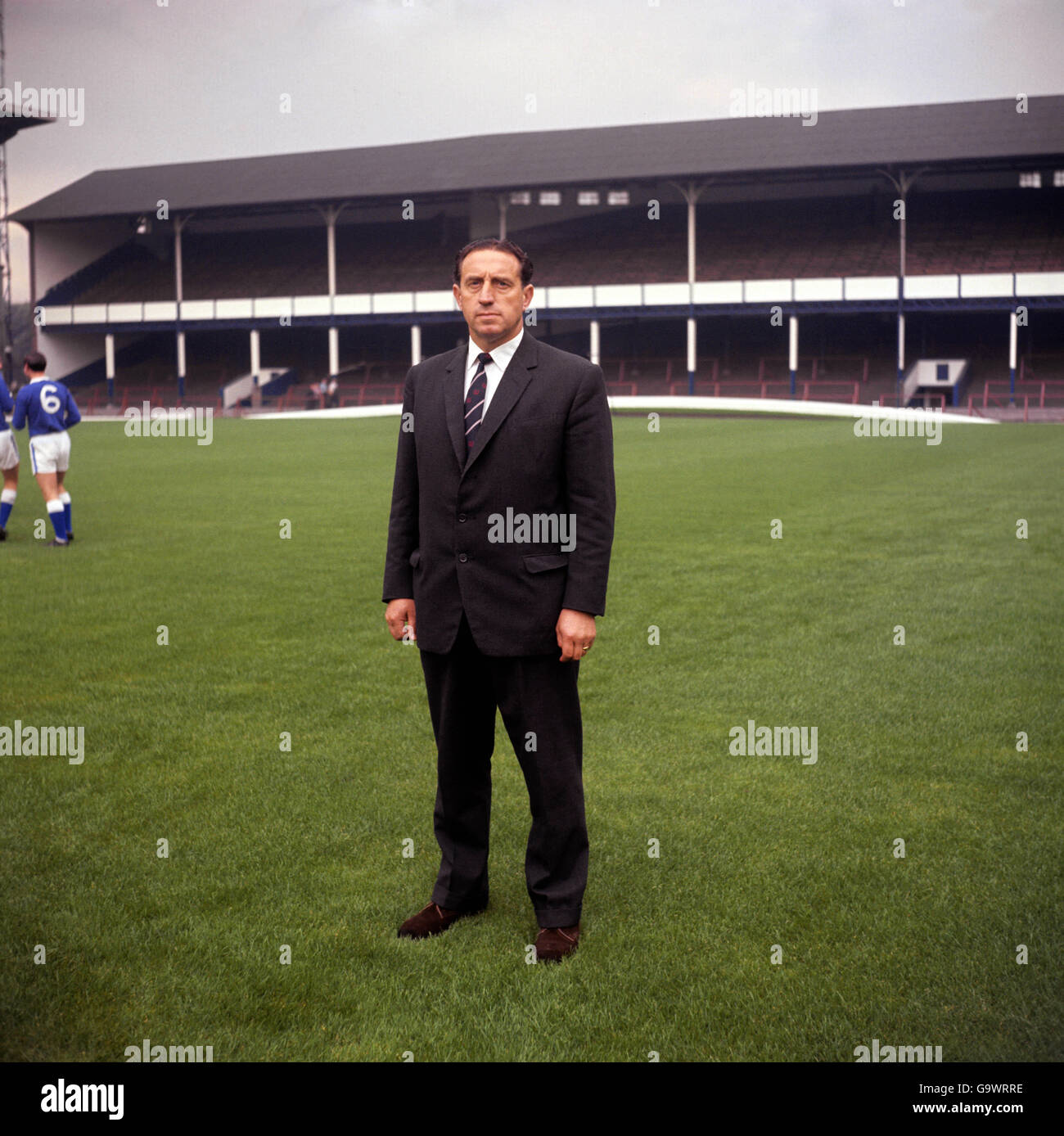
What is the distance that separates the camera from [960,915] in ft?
13.4

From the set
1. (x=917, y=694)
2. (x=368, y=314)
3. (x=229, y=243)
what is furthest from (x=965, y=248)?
(x=917, y=694)

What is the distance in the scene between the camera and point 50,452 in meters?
12.3

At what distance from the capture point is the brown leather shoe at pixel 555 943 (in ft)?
12.5

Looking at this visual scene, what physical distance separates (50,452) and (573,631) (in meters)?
10.1

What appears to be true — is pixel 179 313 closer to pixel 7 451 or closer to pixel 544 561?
pixel 7 451

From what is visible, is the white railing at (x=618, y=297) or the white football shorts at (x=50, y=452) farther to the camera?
the white railing at (x=618, y=297)

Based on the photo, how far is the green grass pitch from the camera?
3477mm

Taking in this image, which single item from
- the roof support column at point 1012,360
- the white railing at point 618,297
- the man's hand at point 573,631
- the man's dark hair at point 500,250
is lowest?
the man's hand at point 573,631

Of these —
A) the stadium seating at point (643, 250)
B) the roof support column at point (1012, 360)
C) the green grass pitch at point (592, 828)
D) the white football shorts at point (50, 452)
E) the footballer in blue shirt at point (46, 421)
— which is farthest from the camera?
the stadium seating at point (643, 250)

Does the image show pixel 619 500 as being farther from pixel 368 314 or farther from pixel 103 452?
pixel 368 314

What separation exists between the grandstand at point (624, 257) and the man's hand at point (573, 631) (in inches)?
1585

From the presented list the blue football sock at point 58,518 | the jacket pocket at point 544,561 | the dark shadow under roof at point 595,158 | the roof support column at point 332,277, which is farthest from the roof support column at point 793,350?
the jacket pocket at point 544,561

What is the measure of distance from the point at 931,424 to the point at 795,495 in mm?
20829

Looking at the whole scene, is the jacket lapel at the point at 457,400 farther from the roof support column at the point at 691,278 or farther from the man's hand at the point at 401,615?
the roof support column at the point at 691,278
